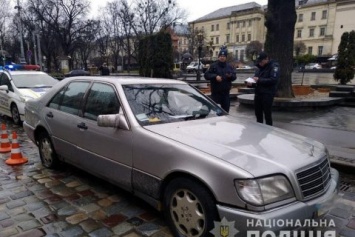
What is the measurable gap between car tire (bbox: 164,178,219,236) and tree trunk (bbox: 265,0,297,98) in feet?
29.8

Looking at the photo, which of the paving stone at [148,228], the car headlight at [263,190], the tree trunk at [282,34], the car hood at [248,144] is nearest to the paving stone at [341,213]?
the car hood at [248,144]

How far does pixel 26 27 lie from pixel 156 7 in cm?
1851

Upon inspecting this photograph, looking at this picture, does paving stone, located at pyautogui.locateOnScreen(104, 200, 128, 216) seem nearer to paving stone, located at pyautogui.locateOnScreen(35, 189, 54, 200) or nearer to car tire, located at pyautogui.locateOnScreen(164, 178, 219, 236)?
car tire, located at pyautogui.locateOnScreen(164, 178, 219, 236)

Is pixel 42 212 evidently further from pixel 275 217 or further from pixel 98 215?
pixel 275 217

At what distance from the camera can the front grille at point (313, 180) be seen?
2.55 meters

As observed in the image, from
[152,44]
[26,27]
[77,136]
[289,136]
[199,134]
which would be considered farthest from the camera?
[26,27]

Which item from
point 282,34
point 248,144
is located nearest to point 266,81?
point 248,144

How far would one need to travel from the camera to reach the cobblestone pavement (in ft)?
10.5

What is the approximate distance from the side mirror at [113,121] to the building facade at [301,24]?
59.8m

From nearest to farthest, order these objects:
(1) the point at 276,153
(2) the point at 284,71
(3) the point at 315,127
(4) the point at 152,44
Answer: (1) the point at 276,153 < (3) the point at 315,127 < (2) the point at 284,71 < (4) the point at 152,44

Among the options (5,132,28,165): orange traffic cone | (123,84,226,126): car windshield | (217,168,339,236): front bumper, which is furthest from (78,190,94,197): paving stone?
(217,168,339,236): front bumper

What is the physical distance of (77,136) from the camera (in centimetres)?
410

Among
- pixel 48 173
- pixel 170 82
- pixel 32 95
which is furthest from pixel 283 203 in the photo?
pixel 32 95

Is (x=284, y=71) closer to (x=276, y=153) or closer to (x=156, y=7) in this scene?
(x=276, y=153)
